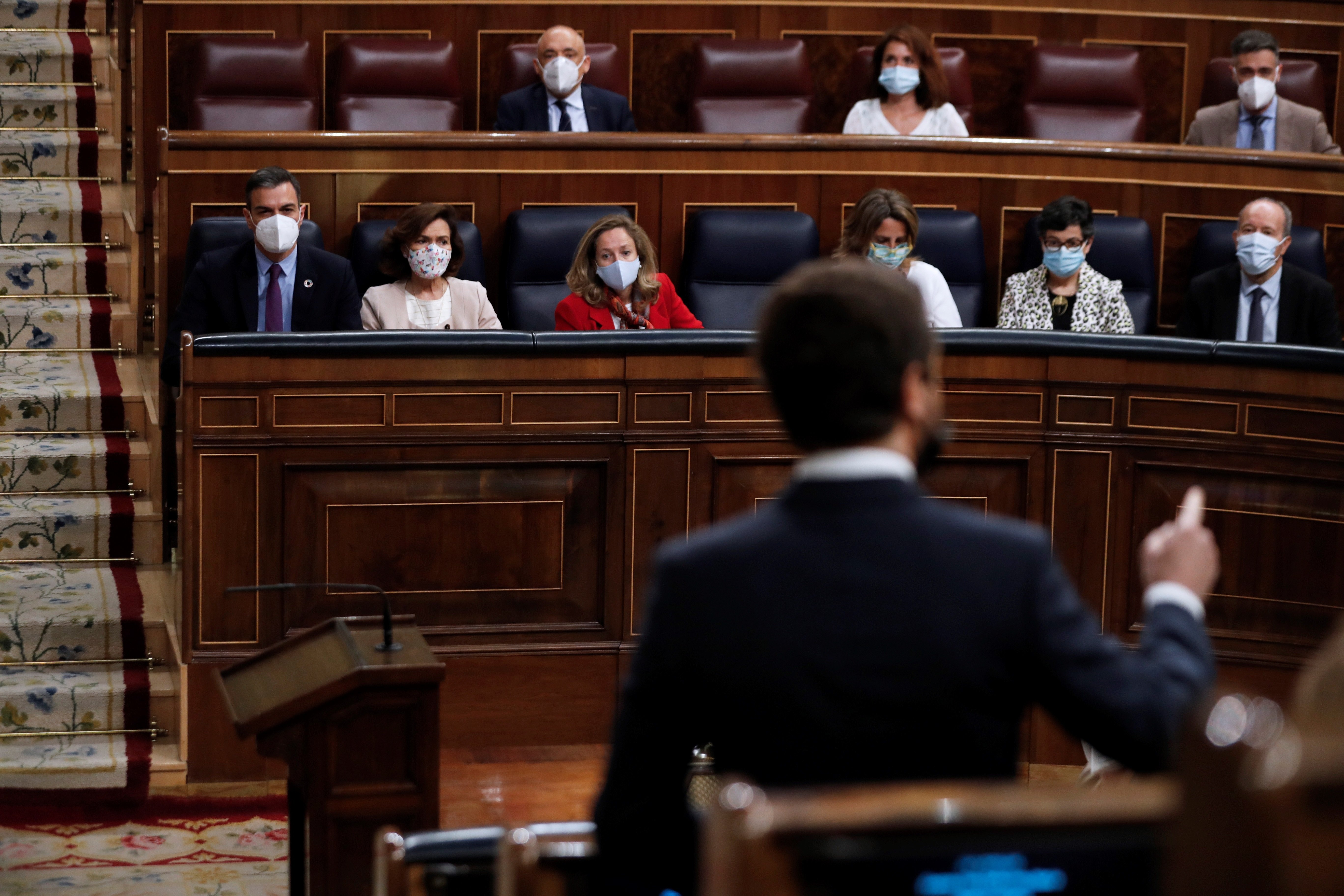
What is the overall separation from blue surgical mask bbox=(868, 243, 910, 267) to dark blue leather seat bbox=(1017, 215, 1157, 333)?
16.7 inches

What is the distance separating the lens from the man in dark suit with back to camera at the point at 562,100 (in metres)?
3.96

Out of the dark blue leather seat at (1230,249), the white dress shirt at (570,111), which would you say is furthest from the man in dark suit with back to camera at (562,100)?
the dark blue leather seat at (1230,249)

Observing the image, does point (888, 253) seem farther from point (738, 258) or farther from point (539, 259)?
point (539, 259)

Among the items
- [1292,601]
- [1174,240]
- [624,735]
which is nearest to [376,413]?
[1292,601]

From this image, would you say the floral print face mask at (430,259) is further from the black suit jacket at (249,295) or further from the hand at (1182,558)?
the hand at (1182,558)

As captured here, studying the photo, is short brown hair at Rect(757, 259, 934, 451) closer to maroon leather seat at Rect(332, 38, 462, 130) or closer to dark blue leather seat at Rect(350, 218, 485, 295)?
dark blue leather seat at Rect(350, 218, 485, 295)

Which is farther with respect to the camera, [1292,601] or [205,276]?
[205,276]

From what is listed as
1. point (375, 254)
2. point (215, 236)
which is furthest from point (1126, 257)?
point (215, 236)

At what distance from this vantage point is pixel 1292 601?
2695 millimetres

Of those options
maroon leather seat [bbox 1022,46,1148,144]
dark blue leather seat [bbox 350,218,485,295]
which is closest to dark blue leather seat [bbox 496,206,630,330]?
dark blue leather seat [bbox 350,218,485,295]

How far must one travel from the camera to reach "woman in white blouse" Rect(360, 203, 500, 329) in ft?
10.4

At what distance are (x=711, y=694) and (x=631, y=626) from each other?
5.76 feet

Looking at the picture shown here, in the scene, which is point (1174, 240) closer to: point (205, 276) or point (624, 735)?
point (205, 276)

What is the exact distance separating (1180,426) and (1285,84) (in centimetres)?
216
